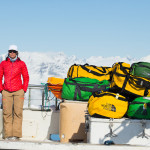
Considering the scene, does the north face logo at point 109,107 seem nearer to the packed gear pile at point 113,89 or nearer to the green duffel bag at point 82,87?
the packed gear pile at point 113,89

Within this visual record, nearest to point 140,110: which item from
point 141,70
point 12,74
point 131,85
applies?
point 131,85

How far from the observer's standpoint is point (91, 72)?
5445 mm

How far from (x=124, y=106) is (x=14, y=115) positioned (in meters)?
2.37

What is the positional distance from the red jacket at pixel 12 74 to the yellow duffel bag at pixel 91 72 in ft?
3.08

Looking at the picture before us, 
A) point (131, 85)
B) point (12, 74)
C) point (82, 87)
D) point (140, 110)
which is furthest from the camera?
point (12, 74)

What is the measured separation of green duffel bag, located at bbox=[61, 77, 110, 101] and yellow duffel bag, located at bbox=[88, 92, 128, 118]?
88cm

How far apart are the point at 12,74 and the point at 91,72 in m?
1.48

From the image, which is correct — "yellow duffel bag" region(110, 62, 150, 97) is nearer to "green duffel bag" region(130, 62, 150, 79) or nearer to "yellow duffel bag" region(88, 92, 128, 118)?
"green duffel bag" region(130, 62, 150, 79)

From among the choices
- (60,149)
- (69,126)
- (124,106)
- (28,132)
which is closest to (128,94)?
(124,106)

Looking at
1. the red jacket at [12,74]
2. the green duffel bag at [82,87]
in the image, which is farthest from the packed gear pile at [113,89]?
the red jacket at [12,74]

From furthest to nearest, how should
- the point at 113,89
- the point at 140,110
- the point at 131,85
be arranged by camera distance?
the point at 113,89 → the point at 131,85 → the point at 140,110

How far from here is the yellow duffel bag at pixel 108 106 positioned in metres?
3.99

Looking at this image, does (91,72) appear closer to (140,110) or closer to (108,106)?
(108,106)

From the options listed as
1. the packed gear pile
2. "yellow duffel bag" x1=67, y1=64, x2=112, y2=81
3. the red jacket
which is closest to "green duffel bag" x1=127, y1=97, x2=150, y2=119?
the packed gear pile
